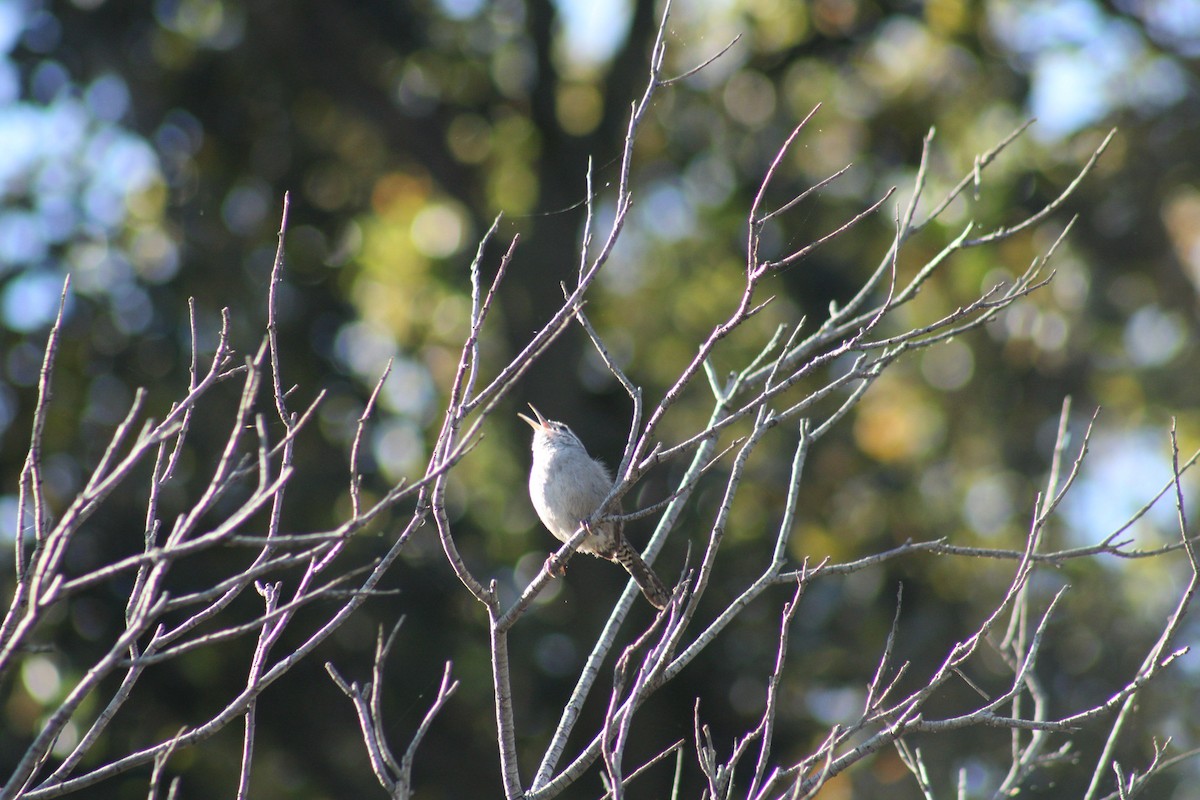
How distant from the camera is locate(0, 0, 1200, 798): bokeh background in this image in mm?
12062

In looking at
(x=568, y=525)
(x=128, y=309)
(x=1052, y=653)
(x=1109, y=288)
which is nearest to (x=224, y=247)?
(x=128, y=309)

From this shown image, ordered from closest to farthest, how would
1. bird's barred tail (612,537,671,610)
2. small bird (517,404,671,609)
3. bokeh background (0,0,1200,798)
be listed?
1. bird's barred tail (612,537,671,610)
2. small bird (517,404,671,609)
3. bokeh background (0,0,1200,798)

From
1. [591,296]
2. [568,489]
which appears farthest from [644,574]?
[591,296]

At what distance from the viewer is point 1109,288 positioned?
54.0 ft

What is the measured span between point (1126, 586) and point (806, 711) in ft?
17.0

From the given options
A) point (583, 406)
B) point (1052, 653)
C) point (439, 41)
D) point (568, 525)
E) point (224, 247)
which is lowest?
point (1052, 653)

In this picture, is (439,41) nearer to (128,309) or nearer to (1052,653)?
(128,309)

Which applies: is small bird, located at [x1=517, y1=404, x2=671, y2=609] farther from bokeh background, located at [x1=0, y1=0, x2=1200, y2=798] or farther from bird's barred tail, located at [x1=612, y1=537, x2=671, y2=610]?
bokeh background, located at [x1=0, y1=0, x2=1200, y2=798]

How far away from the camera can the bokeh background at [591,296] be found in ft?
39.6

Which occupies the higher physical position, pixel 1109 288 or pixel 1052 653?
pixel 1109 288

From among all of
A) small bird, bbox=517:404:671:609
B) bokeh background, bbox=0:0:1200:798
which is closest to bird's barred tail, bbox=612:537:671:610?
small bird, bbox=517:404:671:609

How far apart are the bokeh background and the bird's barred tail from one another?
4.78 metres

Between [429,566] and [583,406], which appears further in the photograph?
[583,406]

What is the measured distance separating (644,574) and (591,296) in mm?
9555
